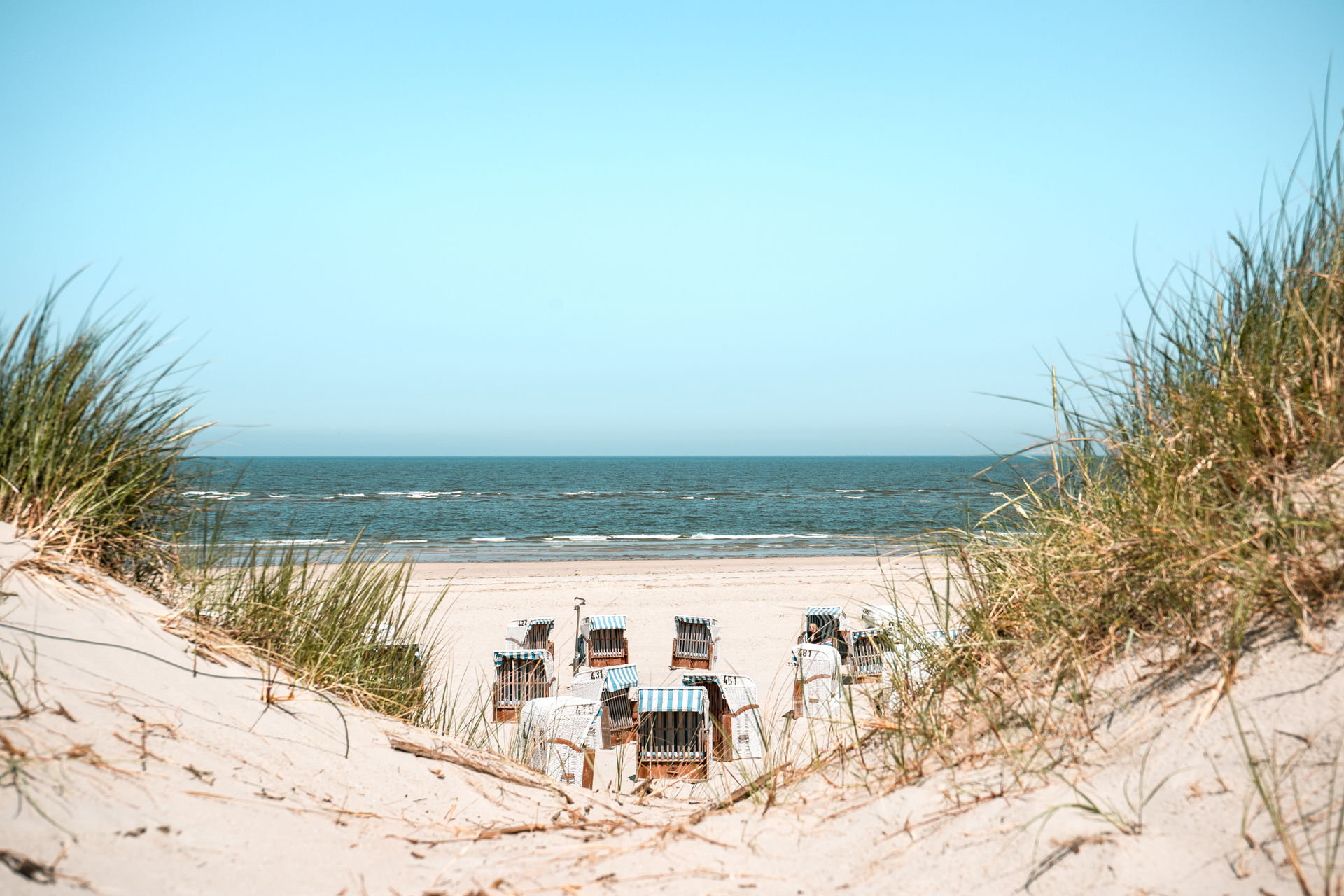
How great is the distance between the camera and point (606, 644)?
34.3ft

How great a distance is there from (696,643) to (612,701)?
3652 mm

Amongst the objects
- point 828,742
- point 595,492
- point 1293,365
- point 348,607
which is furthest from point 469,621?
point 595,492

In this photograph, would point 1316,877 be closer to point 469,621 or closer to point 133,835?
point 133,835

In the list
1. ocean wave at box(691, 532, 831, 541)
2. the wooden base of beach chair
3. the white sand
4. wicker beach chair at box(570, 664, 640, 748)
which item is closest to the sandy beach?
wicker beach chair at box(570, 664, 640, 748)

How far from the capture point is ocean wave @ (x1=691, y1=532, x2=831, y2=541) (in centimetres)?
2997

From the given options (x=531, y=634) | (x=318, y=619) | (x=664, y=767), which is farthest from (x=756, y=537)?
(x=318, y=619)

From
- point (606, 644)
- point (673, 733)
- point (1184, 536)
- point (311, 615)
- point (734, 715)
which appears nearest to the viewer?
point (1184, 536)

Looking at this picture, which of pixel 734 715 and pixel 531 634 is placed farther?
pixel 531 634

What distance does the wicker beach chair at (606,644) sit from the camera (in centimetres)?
1040

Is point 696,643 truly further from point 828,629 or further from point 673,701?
point 673,701

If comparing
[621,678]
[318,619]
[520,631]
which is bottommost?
[520,631]

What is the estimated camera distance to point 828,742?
8.00 feet

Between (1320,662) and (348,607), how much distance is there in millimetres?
3080

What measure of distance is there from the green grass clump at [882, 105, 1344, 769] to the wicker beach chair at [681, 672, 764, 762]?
4.19 metres
